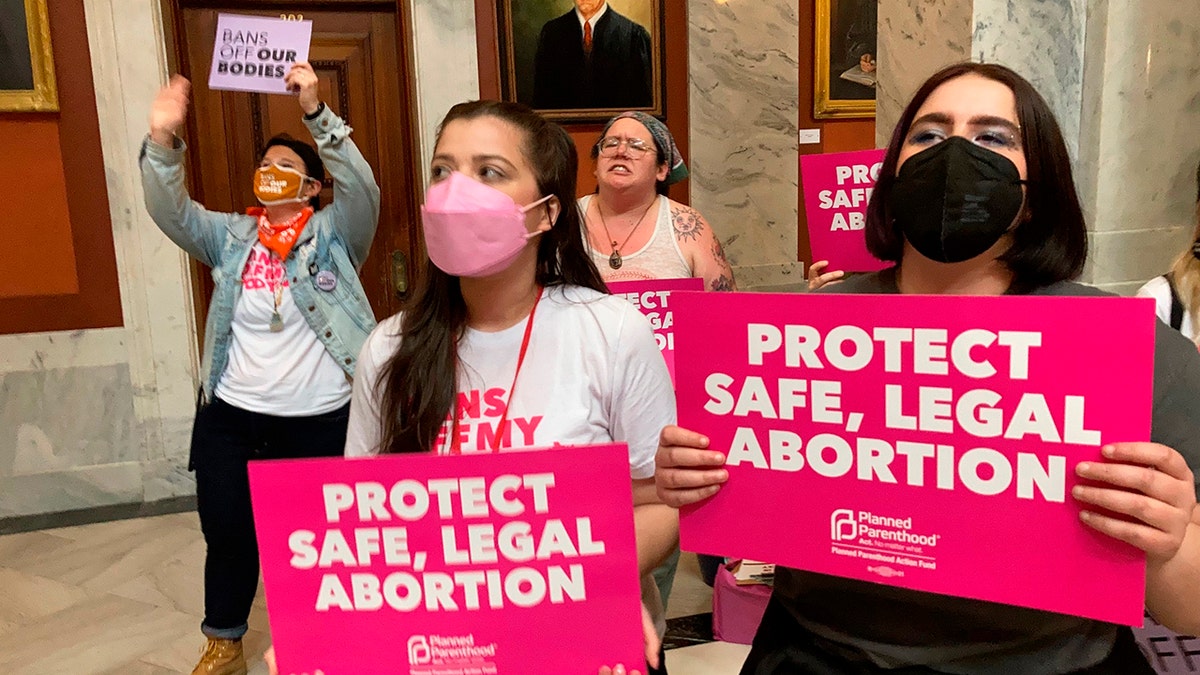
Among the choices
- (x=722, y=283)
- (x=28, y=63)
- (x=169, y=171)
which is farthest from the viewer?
(x=28, y=63)

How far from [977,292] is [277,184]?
2.16m

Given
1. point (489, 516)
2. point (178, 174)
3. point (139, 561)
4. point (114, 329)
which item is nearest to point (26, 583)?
point (139, 561)

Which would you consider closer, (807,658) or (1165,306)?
(807,658)

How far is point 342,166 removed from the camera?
8.11 feet

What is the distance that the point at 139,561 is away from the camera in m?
3.80

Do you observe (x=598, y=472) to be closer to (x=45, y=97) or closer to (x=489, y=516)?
(x=489, y=516)

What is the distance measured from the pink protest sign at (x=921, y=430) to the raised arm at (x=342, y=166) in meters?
1.62

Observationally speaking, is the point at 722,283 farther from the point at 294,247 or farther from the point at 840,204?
the point at 294,247

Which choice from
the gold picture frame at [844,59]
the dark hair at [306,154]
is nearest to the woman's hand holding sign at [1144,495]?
the dark hair at [306,154]

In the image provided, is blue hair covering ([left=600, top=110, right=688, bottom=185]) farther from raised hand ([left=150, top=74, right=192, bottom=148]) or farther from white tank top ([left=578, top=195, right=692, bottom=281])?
raised hand ([left=150, top=74, right=192, bottom=148])

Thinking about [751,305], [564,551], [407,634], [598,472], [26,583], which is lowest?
[26,583]

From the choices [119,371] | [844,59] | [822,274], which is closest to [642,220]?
[822,274]

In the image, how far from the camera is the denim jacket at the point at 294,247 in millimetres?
2541

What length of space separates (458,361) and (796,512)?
2.23ft
